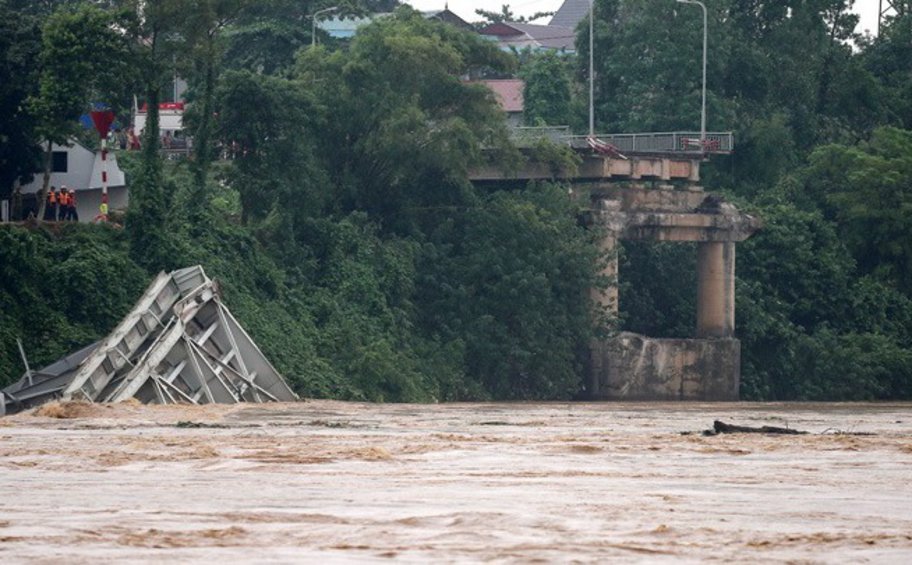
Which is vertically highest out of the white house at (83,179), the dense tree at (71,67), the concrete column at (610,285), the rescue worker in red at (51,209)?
the dense tree at (71,67)

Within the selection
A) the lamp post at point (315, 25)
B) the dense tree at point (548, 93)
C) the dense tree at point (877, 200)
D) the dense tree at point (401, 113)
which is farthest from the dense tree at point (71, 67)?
the dense tree at point (548, 93)

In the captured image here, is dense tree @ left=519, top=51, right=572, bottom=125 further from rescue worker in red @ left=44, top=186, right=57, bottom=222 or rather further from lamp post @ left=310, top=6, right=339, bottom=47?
rescue worker in red @ left=44, top=186, right=57, bottom=222

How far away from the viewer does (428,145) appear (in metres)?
66.5

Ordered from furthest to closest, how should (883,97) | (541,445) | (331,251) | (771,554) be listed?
(883,97)
(331,251)
(541,445)
(771,554)

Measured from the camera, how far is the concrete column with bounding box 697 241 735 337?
7419 centimetres

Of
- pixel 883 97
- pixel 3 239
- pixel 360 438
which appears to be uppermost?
pixel 883 97

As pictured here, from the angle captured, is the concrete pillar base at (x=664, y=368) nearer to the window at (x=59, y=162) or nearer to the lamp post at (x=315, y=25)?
the window at (x=59, y=162)

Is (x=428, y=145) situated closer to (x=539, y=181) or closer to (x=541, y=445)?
(x=539, y=181)

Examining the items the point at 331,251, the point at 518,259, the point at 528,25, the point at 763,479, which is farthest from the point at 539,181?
the point at 528,25

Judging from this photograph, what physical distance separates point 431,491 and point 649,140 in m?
51.3

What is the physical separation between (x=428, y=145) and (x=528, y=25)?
9186 cm

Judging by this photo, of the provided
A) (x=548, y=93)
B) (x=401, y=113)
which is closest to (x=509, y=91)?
(x=548, y=93)

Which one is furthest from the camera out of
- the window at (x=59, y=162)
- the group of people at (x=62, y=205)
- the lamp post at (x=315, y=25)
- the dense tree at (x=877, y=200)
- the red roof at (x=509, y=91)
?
the red roof at (x=509, y=91)

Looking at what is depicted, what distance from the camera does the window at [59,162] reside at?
213ft
